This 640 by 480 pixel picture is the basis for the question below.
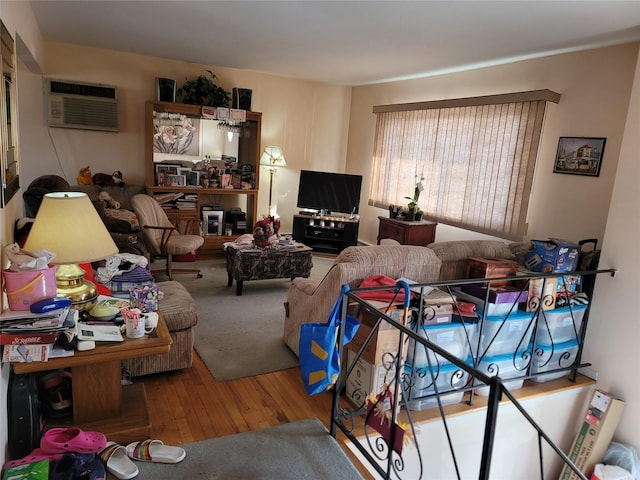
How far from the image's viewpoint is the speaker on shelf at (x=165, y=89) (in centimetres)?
543

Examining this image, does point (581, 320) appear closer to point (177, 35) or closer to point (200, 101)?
point (177, 35)

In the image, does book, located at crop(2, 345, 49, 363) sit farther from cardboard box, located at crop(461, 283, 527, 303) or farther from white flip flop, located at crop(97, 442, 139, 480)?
cardboard box, located at crop(461, 283, 527, 303)

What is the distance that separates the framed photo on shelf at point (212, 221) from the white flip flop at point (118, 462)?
4119mm

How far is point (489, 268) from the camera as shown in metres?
2.78

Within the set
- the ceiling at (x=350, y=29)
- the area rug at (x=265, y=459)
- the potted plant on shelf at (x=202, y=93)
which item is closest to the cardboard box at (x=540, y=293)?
the area rug at (x=265, y=459)

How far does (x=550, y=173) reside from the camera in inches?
164

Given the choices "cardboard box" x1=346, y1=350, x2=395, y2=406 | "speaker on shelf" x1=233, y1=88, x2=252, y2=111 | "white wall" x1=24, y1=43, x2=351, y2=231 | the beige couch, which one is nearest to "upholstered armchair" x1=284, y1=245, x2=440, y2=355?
the beige couch

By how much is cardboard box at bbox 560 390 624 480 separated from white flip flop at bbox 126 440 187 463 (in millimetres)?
2744

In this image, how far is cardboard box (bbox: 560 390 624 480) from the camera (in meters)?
2.99

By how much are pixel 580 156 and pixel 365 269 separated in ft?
8.31

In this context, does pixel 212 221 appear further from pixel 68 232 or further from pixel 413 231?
pixel 68 232

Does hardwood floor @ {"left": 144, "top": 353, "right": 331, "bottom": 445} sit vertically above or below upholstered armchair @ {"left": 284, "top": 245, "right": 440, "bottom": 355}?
below

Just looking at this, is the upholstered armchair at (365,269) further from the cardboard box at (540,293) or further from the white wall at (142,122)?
the white wall at (142,122)

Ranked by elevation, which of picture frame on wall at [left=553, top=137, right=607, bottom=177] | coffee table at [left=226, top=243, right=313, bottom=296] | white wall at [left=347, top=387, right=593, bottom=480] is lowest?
white wall at [left=347, top=387, right=593, bottom=480]
